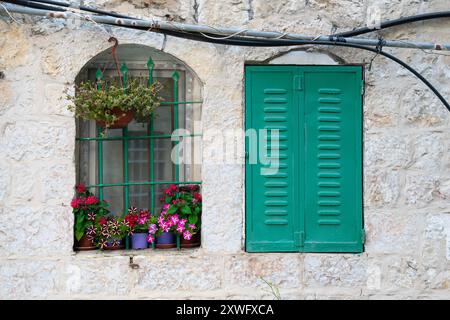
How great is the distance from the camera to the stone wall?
14.7ft

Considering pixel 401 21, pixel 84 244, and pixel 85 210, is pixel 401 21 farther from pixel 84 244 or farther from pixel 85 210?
pixel 84 244

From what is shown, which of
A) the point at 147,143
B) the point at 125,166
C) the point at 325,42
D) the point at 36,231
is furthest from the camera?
the point at 147,143

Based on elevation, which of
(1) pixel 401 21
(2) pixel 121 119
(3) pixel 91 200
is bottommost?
(3) pixel 91 200

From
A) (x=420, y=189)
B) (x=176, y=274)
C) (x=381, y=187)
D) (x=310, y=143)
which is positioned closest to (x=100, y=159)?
(x=176, y=274)

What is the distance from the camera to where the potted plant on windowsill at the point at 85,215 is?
4.51 m

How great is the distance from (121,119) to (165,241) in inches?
37.1

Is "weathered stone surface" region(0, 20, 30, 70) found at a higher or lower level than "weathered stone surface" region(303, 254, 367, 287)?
higher

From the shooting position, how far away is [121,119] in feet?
14.7

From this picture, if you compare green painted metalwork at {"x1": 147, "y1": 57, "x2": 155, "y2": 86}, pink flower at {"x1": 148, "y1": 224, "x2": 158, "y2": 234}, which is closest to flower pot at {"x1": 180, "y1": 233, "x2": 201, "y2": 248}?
pink flower at {"x1": 148, "y1": 224, "x2": 158, "y2": 234}

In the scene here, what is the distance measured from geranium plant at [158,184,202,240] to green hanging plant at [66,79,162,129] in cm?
63

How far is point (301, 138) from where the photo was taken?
180 inches

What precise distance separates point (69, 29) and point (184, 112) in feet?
3.38

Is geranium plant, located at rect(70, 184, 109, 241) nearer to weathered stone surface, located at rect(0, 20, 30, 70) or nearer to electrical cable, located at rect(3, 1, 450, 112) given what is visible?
weathered stone surface, located at rect(0, 20, 30, 70)

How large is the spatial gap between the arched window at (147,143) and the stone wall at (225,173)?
0.28 metres
